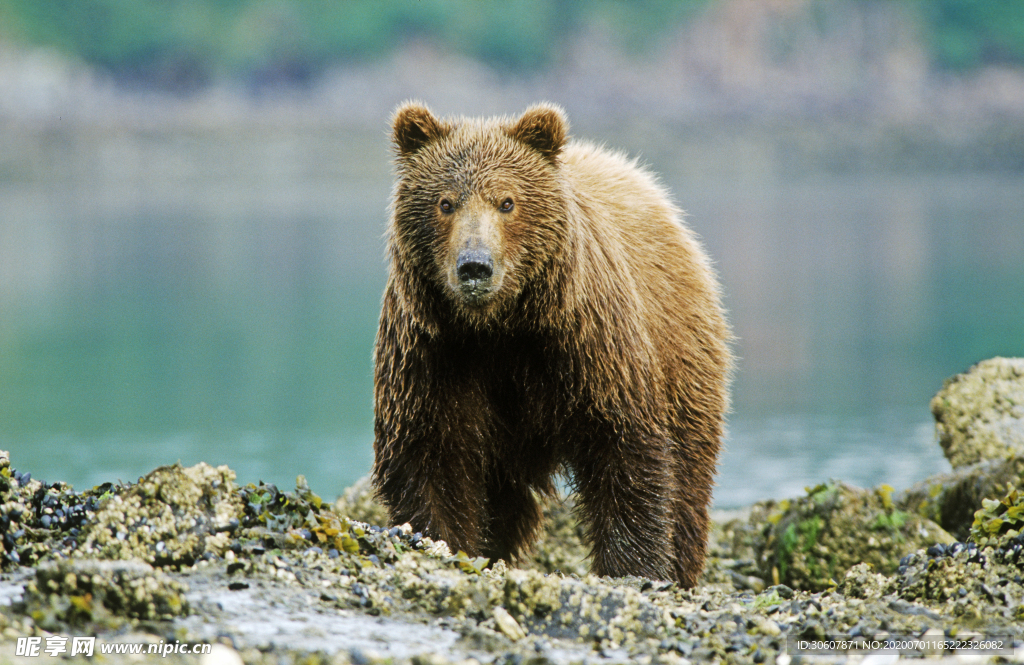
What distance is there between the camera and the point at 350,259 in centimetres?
4181

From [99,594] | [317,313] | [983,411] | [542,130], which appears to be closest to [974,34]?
[317,313]

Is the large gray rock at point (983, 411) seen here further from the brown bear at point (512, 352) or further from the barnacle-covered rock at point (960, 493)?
the brown bear at point (512, 352)

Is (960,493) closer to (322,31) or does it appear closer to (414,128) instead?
(414,128)

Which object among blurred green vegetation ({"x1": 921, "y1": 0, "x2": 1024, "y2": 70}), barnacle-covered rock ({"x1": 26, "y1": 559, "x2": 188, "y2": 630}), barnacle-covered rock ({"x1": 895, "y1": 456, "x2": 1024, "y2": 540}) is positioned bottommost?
barnacle-covered rock ({"x1": 26, "y1": 559, "x2": 188, "y2": 630})

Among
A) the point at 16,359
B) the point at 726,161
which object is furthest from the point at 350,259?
the point at 726,161

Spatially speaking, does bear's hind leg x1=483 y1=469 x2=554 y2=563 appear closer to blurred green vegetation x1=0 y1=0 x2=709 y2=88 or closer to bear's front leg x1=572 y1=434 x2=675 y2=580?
bear's front leg x1=572 y1=434 x2=675 y2=580

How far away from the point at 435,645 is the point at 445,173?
9.33 ft

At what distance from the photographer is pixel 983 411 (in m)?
10.0

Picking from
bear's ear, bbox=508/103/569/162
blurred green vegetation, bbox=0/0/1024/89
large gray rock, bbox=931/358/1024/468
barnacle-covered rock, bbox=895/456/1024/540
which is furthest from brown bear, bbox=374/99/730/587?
blurred green vegetation, bbox=0/0/1024/89

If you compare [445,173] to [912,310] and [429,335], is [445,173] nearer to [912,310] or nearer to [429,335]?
[429,335]

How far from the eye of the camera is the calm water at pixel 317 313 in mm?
18656

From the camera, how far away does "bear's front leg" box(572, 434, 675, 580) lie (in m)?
7.09

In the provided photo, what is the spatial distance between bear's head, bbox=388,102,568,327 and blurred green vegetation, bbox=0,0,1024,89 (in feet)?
249

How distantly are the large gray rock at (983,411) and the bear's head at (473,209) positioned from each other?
194 inches
